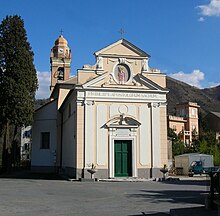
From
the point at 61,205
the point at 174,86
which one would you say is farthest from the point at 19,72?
the point at 174,86

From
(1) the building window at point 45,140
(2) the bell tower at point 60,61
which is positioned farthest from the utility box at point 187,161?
(2) the bell tower at point 60,61

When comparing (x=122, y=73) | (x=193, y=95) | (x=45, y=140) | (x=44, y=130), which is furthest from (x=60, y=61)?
(x=193, y=95)

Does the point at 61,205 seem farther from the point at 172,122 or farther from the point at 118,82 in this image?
the point at 172,122

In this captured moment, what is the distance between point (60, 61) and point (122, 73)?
19.9 meters

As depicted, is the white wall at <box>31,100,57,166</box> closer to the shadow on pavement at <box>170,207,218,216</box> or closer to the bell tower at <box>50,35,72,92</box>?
the bell tower at <box>50,35,72,92</box>

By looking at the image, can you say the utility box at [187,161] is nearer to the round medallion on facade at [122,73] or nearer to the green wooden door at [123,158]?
the green wooden door at [123,158]

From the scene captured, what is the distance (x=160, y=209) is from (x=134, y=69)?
1791cm

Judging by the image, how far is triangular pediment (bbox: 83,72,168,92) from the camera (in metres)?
27.9

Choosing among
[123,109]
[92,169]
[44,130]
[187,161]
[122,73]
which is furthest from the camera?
[44,130]

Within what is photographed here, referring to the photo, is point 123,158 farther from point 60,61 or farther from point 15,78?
point 60,61

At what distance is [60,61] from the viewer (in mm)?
46969

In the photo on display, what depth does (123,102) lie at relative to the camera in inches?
1108

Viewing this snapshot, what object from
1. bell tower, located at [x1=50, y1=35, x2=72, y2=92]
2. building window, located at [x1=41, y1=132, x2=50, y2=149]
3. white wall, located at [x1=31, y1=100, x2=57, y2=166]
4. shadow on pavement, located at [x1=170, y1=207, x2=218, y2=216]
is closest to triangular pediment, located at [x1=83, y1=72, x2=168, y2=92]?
white wall, located at [x1=31, y1=100, x2=57, y2=166]

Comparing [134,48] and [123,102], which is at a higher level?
[134,48]
